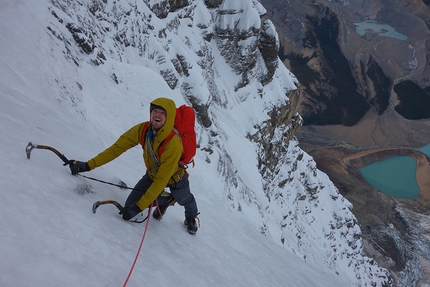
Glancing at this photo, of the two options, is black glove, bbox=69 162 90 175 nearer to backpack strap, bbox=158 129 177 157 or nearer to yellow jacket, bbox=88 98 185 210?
yellow jacket, bbox=88 98 185 210

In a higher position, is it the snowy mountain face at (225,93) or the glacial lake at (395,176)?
the snowy mountain face at (225,93)

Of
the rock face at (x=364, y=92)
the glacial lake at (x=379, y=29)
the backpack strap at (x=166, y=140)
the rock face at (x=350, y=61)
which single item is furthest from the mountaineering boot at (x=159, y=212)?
the glacial lake at (x=379, y=29)

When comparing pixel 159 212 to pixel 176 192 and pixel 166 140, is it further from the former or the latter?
pixel 166 140

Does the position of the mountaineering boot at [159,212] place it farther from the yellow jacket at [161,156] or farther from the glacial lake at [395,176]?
the glacial lake at [395,176]

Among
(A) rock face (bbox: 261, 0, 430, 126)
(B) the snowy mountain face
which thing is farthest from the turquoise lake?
(B) the snowy mountain face

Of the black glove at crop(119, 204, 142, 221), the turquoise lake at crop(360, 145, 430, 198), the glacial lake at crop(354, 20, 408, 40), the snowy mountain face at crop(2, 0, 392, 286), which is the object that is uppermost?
the black glove at crop(119, 204, 142, 221)
